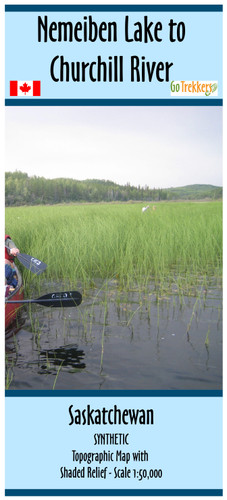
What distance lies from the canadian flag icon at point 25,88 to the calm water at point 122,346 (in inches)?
108

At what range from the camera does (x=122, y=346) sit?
15.2 feet

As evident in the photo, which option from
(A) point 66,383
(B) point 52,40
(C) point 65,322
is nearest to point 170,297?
(C) point 65,322

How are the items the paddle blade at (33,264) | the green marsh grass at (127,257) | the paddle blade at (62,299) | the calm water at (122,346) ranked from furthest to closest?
the green marsh grass at (127,257)
the paddle blade at (33,264)
the paddle blade at (62,299)
the calm water at (122,346)

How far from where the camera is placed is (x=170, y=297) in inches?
251

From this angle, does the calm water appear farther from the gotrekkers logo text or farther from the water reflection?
the gotrekkers logo text

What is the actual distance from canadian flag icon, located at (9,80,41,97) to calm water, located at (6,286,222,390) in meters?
2.75

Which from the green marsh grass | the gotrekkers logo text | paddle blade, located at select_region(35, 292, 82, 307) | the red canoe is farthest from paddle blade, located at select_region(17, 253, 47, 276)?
the gotrekkers logo text

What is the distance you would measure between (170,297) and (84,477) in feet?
12.5

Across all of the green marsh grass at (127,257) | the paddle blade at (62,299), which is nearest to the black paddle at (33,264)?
the green marsh grass at (127,257)

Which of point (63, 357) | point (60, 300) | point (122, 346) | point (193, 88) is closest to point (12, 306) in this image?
point (60, 300)

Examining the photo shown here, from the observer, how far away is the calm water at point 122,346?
3.95 metres

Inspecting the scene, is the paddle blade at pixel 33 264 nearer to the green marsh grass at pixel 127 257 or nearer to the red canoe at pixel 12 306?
the red canoe at pixel 12 306

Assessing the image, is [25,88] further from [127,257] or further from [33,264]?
[127,257]

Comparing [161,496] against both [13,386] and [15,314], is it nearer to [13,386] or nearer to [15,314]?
[13,386]
